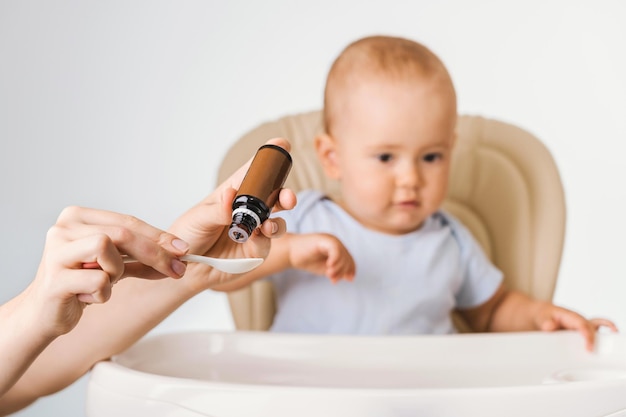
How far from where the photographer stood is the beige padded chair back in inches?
54.2

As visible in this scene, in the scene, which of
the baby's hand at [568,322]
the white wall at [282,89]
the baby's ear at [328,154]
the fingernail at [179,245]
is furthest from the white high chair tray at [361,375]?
the white wall at [282,89]

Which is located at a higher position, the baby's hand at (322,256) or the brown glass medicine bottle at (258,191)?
the brown glass medicine bottle at (258,191)

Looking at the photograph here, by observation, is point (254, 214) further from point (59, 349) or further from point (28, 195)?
point (28, 195)

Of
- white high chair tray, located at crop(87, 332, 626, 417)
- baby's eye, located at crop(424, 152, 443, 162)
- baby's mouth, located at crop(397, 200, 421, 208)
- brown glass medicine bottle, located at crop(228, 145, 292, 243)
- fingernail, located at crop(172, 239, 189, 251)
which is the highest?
brown glass medicine bottle, located at crop(228, 145, 292, 243)

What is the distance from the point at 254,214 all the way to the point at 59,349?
1.11 feet

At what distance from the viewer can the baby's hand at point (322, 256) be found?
42.4 inches

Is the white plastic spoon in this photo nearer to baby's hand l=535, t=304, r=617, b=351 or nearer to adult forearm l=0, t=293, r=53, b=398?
adult forearm l=0, t=293, r=53, b=398

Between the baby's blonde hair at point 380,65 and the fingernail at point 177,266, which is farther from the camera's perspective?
the baby's blonde hair at point 380,65

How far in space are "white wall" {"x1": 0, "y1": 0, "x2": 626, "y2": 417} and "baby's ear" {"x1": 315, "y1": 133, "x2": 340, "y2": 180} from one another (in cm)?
86

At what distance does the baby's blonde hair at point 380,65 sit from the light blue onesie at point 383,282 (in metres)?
0.16

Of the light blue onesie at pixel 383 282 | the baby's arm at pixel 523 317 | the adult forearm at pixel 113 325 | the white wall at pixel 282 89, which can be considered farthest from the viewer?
the white wall at pixel 282 89

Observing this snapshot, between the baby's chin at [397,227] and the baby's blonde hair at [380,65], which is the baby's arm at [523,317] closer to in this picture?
the baby's chin at [397,227]

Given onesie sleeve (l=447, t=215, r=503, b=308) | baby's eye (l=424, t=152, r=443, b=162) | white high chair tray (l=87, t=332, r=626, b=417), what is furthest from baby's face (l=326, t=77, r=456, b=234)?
white high chair tray (l=87, t=332, r=626, b=417)

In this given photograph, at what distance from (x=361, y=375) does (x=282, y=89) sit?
1.30m
